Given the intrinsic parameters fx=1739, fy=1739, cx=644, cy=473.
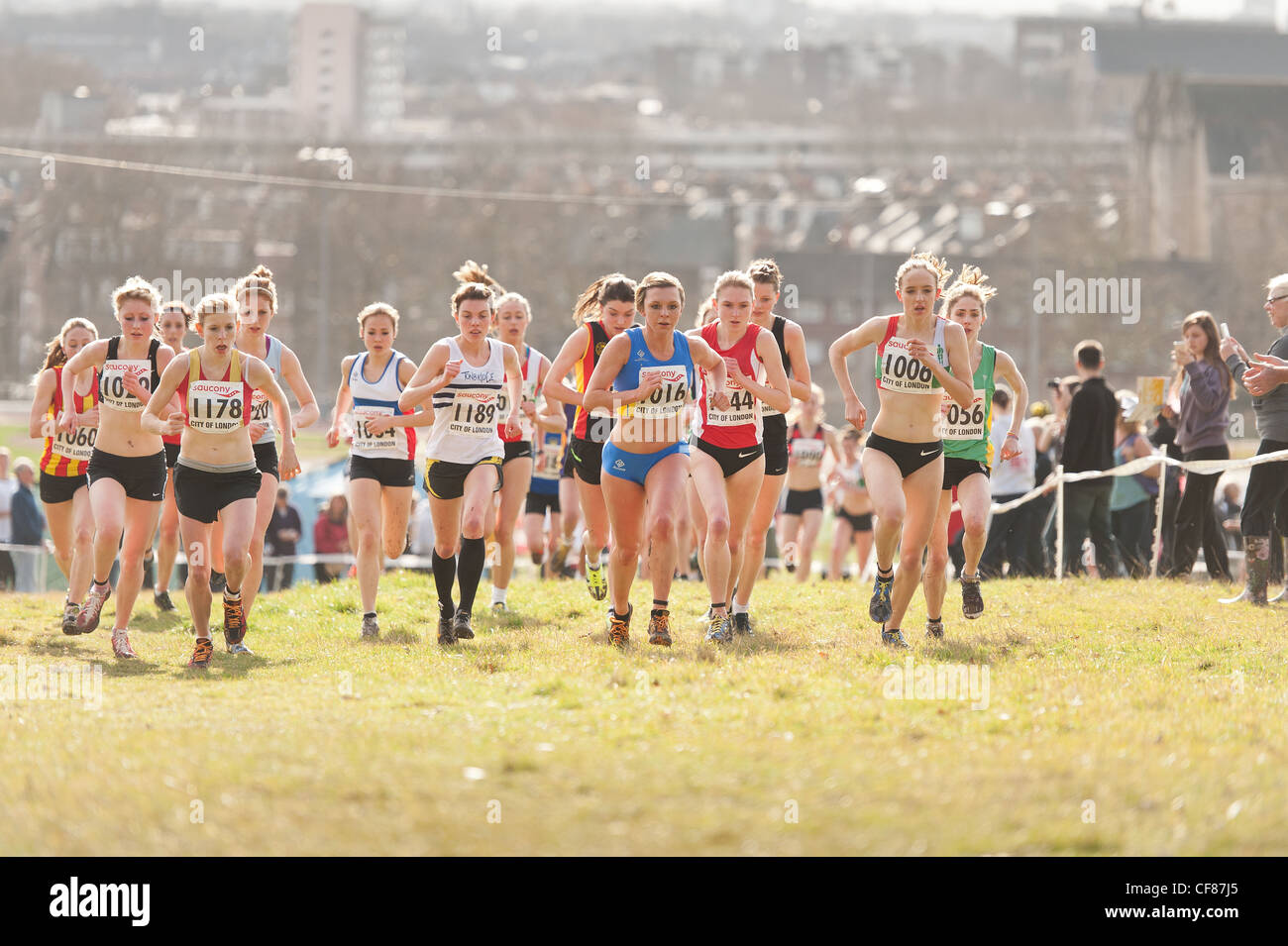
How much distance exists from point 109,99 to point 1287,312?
420 feet

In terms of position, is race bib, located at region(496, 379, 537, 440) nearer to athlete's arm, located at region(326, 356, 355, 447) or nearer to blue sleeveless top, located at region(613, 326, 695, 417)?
athlete's arm, located at region(326, 356, 355, 447)

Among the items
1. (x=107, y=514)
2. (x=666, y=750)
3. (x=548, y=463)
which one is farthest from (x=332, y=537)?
(x=666, y=750)

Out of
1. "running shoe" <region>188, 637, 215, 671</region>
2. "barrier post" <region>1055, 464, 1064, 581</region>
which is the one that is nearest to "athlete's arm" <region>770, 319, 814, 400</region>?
"running shoe" <region>188, 637, 215, 671</region>

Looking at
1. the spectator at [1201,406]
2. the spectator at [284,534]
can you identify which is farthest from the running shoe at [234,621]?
the spectator at [284,534]

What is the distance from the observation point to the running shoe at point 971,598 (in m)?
11.7

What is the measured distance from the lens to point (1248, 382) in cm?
1261

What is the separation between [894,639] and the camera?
10.5 m

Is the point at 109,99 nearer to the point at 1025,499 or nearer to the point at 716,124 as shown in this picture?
the point at 716,124

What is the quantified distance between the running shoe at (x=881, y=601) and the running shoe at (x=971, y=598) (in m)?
0.69

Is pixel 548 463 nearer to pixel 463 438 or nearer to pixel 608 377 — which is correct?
pixel 463 438

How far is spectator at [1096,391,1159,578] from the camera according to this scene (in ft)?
56.2

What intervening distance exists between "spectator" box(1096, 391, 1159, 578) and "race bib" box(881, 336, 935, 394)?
7.27m

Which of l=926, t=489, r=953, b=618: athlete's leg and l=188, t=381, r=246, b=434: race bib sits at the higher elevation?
l=188, t=381, r=246, b=434: race bib
